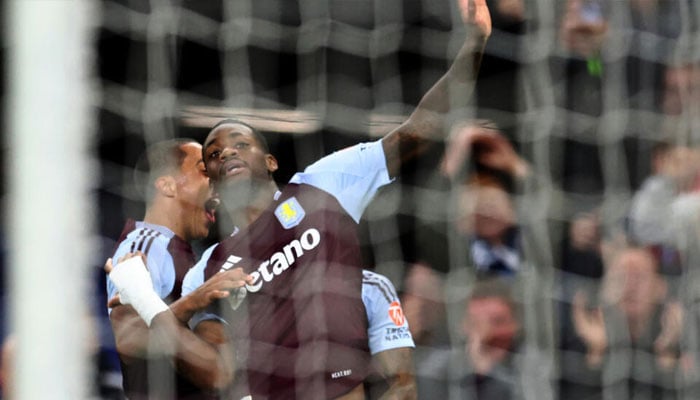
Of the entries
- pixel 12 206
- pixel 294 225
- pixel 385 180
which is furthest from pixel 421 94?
pixel 12 206

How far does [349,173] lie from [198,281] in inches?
10.4

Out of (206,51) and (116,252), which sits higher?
(206,51)

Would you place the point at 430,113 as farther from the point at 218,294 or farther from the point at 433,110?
the point at 218,294

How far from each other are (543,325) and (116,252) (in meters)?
0.67

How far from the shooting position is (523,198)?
186cm

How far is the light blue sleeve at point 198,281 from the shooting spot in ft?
5.32

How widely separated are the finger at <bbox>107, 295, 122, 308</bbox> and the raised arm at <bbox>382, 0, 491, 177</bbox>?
0.42m

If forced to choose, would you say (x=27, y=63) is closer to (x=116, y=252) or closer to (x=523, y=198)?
(x=116, y=252)

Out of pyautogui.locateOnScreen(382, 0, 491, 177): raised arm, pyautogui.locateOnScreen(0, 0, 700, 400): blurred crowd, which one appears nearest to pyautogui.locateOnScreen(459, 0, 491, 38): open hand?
pyautogui.locateOnScreen(382, 0, 491, 177): raised arm

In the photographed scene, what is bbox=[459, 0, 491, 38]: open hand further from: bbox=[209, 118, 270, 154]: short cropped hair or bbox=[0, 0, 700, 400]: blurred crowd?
bbox=[209, 118, 270, 154]: short cropped hair

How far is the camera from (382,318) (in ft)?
5.65

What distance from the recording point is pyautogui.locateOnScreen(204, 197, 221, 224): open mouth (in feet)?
5.57

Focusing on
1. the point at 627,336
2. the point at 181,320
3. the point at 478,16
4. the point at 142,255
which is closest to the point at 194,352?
the point at 181,320

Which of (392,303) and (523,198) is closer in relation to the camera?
(392,303)
